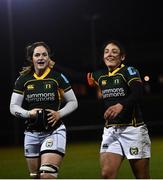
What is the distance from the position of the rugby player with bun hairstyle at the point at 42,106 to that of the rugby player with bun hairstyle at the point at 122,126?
553 millimetres

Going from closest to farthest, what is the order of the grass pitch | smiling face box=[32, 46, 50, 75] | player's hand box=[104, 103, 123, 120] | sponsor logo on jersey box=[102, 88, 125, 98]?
A: player's hand box=[104, 103, 123, 120]
sponsor logo on jersey box=[102, 88, 125, 98]
smiling face box=[32, 46, 50, 75]
the grass pitch

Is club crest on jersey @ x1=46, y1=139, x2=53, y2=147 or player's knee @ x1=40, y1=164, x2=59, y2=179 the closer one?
player's knee @ x1=40, y1=164, x2=59, y2=179

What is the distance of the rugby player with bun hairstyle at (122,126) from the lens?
22.9 ft

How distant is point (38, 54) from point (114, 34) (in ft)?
172

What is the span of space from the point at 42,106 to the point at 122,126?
106 centimetres

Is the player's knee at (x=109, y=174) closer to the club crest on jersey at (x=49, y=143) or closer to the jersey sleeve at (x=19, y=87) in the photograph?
the club crest on jersey at (x=49, y=143)

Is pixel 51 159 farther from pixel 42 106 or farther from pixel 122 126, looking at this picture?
pixel 122 126

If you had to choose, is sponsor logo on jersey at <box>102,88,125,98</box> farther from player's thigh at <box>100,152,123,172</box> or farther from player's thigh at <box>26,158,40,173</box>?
player's thigh at <box>26,158,40,173</box>

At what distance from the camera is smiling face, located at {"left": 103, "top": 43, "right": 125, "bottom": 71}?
7.16 metres

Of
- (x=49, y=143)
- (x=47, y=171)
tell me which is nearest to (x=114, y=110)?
(x=49, y=143)

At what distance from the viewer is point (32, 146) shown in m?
7.18

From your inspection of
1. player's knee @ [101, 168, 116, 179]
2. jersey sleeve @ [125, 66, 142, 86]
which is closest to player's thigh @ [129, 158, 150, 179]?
player's knee @ [101, 168, 116, 179]

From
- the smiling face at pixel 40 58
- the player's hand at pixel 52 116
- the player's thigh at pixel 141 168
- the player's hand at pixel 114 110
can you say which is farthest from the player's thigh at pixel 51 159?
the smiling face at pixel 40 58

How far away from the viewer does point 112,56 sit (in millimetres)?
7164
